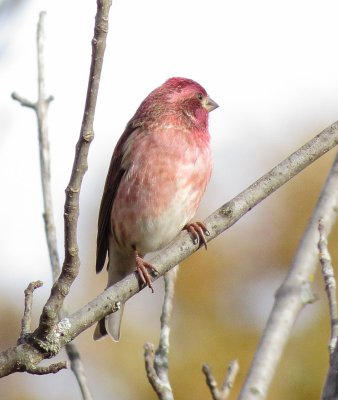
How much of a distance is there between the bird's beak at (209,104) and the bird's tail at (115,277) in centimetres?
131

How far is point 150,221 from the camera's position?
705 centimetres

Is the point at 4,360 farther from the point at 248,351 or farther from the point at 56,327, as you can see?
the point at 248,351

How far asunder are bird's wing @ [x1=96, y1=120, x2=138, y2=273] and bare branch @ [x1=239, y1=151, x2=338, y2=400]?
2.17 m

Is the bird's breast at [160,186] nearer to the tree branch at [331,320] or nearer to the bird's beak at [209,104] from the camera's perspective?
the bird's beak at [209,104]

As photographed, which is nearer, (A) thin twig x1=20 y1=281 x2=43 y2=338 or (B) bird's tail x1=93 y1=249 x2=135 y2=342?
(A) thin twig x1=20 y1=281 x2=43 y2=338

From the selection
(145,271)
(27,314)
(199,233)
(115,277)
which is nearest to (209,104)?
(115,277)

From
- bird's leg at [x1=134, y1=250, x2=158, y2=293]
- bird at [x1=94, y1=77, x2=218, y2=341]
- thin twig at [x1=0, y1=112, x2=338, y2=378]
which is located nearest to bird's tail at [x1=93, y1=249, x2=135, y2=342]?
bird at [x1=94, y1=77, x2=218, y2=341]

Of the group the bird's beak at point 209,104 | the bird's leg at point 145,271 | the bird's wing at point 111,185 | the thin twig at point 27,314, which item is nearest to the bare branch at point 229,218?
the bird's leg at point 145,271

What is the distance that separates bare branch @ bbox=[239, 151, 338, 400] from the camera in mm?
4750

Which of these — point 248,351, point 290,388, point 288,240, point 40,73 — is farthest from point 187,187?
point 288,240

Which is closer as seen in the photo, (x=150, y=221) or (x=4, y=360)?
(x=4, y=360)

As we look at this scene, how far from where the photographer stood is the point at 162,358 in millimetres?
5074

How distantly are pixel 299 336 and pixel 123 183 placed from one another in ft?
14.3

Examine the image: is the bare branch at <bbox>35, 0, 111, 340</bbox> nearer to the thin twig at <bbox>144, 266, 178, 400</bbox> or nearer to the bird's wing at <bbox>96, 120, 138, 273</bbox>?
the thin twig at <bbox>144, 266, 178, 400</bbox>
